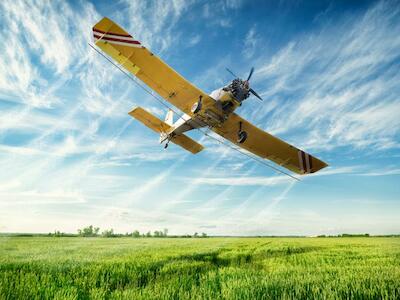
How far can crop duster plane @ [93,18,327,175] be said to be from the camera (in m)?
15.4

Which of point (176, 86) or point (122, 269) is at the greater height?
point (176, 86)

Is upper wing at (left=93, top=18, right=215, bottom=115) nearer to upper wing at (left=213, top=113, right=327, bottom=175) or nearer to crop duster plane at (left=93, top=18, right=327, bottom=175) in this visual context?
crop duster plane at (left=93, top=18, right=327, bottom=175)

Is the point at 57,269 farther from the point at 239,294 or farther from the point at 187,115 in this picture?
the point at 187,115

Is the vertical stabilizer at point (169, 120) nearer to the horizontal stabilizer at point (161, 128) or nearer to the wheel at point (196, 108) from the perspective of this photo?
the horizontal stabilizer at point (161, 128)

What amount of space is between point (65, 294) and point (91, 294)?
1.09ft

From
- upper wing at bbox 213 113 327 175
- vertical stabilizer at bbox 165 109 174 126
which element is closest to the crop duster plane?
upper wing at bbox 213 113 327 175

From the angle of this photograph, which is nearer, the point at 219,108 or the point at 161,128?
the point at 219,108

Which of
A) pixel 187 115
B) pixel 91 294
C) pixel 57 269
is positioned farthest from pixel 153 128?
pixel 91 294

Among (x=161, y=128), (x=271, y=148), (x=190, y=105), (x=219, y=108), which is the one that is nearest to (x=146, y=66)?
(x=190, y=105)

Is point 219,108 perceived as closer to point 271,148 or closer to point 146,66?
point 146,66

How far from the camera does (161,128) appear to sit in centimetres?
2297

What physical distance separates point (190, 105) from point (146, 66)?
12.6 ft

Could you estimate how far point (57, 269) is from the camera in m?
5.78

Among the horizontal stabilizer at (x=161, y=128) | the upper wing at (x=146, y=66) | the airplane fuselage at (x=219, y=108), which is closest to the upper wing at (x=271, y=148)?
the airplane fuselage at (x=219, y=108)
